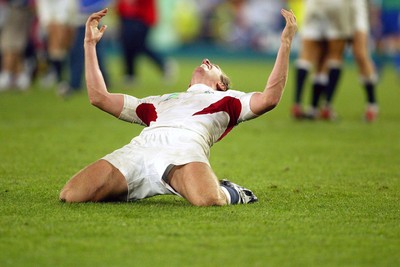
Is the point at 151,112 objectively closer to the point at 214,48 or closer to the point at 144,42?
the point at 144,42

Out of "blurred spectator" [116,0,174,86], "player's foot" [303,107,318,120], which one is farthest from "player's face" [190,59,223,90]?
"blurred spectator" [116,0,174,86]

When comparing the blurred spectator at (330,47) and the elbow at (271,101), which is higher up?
the elbow at (271,101)

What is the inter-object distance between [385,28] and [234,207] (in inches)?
819

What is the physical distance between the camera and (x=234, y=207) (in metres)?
7.12

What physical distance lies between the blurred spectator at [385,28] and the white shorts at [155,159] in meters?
19.1

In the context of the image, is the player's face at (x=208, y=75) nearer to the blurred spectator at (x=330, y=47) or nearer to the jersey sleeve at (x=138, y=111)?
the jersey sleeve at (x=138, y=111)

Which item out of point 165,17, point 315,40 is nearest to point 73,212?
point 315,40

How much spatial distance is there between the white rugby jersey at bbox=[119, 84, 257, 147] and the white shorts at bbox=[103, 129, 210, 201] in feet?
0.44

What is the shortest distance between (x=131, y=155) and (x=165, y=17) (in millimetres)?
27581

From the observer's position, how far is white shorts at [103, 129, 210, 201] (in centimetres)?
724

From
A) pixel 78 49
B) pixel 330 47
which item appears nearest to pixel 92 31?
pixel 330 47

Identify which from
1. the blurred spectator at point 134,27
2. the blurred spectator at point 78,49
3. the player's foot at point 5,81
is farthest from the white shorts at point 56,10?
the blurred spectator at point 134,27

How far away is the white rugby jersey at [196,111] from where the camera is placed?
24.8 ft

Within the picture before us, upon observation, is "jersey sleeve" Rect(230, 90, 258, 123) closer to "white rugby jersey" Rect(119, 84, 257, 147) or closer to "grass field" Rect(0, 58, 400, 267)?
"white rugby jersey" Rect(119, 84, 257, 147)
